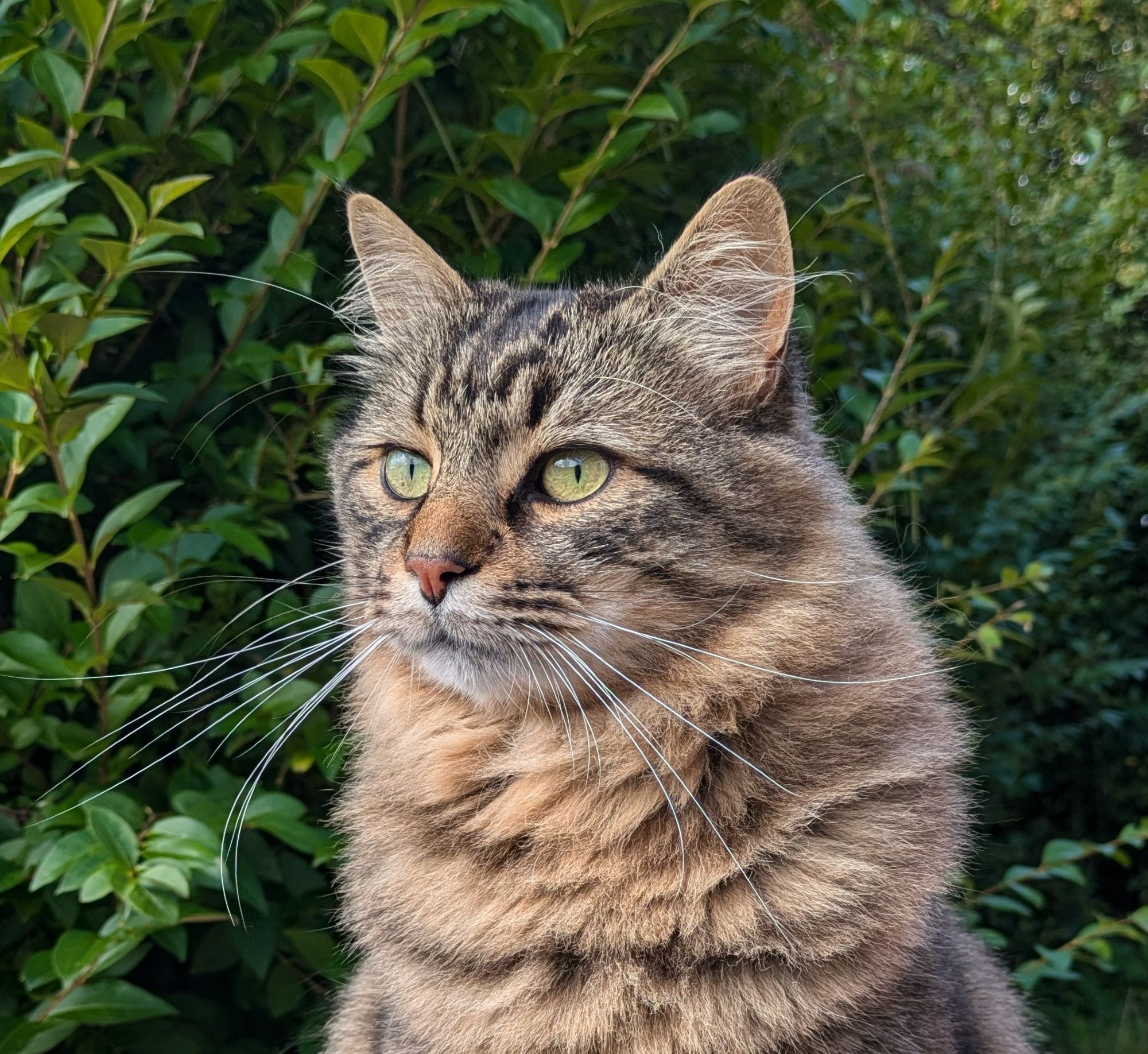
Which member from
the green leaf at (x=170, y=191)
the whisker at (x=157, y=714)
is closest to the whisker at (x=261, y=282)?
the green leaf at (x=170, y=191)

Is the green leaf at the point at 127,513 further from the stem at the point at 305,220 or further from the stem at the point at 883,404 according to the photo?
the stem at the point at 883,404

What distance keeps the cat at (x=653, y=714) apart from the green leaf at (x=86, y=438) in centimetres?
39

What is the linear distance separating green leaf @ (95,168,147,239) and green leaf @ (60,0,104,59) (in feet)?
0.78

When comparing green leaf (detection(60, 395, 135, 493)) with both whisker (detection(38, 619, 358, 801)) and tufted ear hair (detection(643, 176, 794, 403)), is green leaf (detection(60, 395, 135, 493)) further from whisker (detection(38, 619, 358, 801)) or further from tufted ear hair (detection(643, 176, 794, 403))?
tufted ear hair (detection(643, 176, 794, 403))

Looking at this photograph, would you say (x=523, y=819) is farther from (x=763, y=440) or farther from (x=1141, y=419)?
(x=1141, y=419)

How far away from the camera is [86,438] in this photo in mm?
1525

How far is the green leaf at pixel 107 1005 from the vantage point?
152cm

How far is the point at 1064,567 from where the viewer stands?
358cm

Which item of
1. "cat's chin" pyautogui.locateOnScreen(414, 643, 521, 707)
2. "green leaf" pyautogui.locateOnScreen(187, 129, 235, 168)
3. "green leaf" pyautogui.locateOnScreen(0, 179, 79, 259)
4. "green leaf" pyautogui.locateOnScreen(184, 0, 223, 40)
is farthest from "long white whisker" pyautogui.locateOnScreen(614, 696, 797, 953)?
"green leaf" pyautogui.locateOnScreen(184, 0, 223, 40)

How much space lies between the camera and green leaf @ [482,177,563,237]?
1829 mm

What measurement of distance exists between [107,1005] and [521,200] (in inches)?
57.7

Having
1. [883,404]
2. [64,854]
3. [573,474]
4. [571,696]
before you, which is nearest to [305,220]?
[573,474]

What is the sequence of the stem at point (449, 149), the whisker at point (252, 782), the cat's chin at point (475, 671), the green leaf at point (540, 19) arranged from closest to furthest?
the cat's chin at point (475, 671), the whisker at point (252, 782), the green leaf at point (540, 19), the stem at point (449, 149)

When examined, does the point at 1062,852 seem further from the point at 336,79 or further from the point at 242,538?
the point at 336,79
